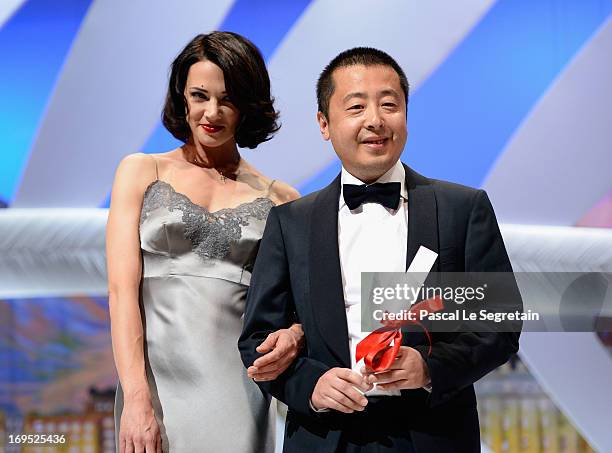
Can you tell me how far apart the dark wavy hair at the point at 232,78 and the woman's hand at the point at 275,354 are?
0.77m

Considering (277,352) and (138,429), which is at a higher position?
(277,352)

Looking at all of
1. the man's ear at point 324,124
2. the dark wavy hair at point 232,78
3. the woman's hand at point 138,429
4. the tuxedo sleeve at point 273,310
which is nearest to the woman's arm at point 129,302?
the woman's hand at point 138,429

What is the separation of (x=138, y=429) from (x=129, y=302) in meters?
0.32

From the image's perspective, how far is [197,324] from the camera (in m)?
2.17

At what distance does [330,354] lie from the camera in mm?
1676

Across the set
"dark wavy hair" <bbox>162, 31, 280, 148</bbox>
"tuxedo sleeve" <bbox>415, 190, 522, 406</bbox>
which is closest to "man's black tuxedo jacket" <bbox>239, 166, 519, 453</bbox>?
"tuxedo sleeve" <bbox>415, 190, 522, 406</bbox>

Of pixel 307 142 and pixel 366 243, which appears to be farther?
pixel 307 142

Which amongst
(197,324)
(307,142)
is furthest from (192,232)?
(307,142)

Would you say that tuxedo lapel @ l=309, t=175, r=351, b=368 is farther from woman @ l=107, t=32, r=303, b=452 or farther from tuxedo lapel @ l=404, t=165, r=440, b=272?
woman @ l=107, t=32, r=303, b=452

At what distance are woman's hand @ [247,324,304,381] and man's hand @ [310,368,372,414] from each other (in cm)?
12

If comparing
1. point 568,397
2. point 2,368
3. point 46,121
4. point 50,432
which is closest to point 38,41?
point 46,121

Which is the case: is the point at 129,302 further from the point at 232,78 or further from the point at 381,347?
the point at 381,347

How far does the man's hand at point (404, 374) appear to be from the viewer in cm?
152

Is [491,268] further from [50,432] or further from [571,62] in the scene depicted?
[50,432]
